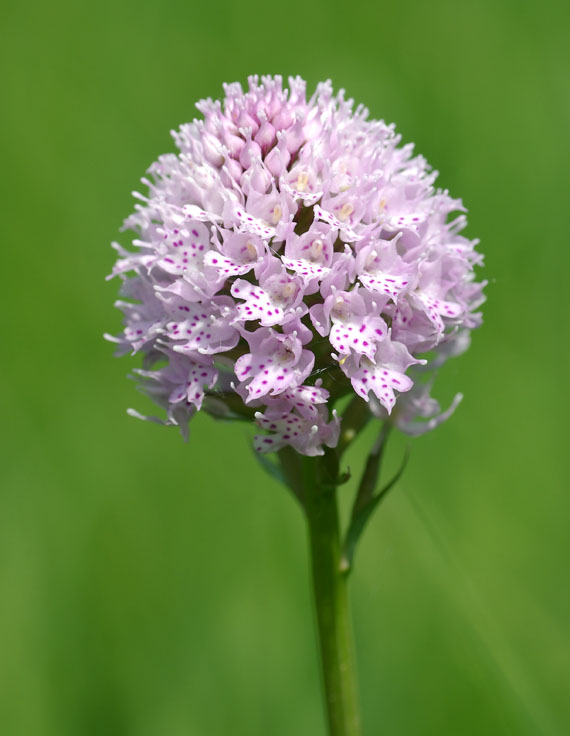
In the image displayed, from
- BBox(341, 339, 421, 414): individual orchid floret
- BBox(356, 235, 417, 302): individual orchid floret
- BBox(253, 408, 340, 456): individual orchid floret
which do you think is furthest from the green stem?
BBox(356, 235, 417, 302): individual orchid floret

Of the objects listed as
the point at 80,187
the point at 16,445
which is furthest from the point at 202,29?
the point at 16,445

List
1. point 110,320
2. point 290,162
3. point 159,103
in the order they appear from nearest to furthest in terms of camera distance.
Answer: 1. point 290,162
2. point 110,320
3. point 159,103

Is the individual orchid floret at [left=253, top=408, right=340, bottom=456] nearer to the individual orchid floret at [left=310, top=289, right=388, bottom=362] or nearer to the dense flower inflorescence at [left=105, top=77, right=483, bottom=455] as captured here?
the dense flower inflorescence at [left=105, top=77, right=483, bottom=455]

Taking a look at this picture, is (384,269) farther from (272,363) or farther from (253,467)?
(253,467)

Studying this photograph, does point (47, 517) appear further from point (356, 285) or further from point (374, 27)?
point (374, 27)

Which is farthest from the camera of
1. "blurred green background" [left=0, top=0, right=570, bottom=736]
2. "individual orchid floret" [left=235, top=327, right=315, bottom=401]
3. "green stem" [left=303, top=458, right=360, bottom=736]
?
"blurred green background" [left=0, top=0, right=570, bottom=736]
